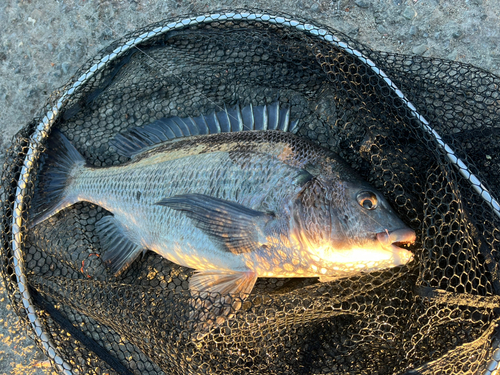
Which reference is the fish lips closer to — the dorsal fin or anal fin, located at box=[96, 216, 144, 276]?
the dorsal fin

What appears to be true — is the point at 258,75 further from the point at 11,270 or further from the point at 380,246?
the point at 11,270

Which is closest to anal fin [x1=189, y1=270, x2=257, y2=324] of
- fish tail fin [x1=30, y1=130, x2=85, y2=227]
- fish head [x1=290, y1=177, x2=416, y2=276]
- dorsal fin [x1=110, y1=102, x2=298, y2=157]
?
fish head [x1=290, y1=177, x2=416, y2=276]

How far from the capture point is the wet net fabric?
6.15 ft

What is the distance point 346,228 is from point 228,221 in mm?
568

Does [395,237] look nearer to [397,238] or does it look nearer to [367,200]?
[397,238]

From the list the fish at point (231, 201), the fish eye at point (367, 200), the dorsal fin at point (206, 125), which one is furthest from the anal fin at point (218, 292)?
the dorsal fin at point (206, 125)

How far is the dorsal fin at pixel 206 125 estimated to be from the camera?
220cm

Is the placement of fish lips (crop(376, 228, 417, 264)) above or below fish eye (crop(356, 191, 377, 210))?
below

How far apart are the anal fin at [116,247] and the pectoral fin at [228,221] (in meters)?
0.55

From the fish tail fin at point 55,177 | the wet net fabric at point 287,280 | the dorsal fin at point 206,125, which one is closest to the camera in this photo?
the wet net fabric at point 287,280

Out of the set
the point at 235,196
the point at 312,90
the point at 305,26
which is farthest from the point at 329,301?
the point at 305,26

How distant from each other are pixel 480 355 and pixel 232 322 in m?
1.19

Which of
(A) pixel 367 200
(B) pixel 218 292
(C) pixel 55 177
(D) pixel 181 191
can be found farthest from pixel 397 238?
(C) pixel 55 177

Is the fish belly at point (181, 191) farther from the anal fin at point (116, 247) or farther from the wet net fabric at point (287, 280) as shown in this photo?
the wet net fabric at point (287, 280)
